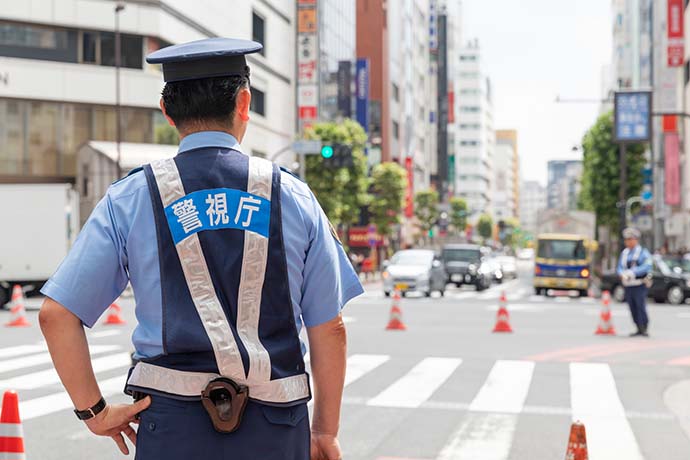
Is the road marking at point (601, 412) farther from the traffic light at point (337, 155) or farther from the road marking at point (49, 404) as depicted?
the traffic light at point (337, 155)

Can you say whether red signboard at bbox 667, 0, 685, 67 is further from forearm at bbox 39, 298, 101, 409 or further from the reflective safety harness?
forearm at bbox 39, 298, 101, 409

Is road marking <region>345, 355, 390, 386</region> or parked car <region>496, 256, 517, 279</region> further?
parked car <region>496, 256, 517, 279</region>

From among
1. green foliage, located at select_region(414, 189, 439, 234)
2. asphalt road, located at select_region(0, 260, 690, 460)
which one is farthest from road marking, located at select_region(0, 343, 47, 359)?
green foliage, located at select_region(414, 189, 439, 234)

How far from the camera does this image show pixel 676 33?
47.5 metres

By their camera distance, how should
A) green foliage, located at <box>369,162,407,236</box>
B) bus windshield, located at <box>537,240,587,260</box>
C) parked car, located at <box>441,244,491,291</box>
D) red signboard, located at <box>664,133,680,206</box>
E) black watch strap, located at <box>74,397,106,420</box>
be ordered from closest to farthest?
black watch strap, located at <box>74,397,106,420</box> → bus windshield, located at <box>537,240,587,260</box> → parked car, located at <box>441,244,491,291</box> → red signboard, located at <box>664,133,680,206</box> → green foliage, located at <box>369,162,407,236</box>

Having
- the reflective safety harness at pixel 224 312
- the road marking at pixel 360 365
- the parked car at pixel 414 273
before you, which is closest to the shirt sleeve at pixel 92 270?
the reflective safety harness at pixel 224 312

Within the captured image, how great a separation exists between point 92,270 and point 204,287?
29 cm

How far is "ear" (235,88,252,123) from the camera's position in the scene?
2527 millimetres

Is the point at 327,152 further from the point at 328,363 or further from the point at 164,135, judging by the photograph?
the point at 328,363

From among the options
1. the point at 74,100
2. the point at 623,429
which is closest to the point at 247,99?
the point at 623,429

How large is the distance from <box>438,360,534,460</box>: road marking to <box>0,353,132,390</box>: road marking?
3.50 m

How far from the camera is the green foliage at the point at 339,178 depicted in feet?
163

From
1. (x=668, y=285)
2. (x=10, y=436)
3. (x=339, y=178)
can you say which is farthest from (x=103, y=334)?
(x=339, y=178)

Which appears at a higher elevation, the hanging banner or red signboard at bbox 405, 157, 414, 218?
the hanging banner
